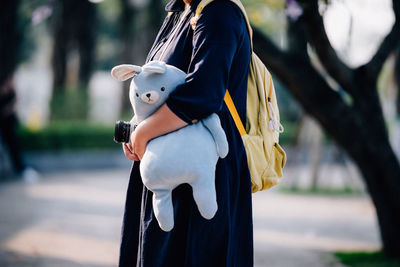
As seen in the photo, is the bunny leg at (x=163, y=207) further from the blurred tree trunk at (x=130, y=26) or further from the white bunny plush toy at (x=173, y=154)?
the blurred tree trunk at (x=130, y=26)

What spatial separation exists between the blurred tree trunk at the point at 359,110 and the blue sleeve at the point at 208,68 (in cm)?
247

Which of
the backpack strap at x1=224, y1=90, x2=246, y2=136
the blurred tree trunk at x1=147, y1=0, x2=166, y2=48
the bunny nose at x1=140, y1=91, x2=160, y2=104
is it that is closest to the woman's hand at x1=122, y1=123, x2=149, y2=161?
the bunny nose at x1=140, y1=91, x2=160, y2=104

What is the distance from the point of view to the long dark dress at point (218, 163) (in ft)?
5.86

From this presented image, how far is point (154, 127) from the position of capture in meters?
1.83

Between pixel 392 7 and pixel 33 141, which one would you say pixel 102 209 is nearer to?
pixel 392 7

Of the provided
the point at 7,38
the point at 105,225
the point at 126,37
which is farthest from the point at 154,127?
the point at 126,37

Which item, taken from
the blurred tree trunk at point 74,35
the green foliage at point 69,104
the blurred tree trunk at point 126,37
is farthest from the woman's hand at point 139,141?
the blurred tree trunk at point 126,37

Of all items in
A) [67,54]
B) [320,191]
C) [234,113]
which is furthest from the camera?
[67,54]

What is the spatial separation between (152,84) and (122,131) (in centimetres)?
28

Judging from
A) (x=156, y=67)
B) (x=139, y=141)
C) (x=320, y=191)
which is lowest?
(x=139, y=141)

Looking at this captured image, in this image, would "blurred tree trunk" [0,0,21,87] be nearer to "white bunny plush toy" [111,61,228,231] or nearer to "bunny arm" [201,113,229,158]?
"white bunny plush toy" [111,61,228,231]

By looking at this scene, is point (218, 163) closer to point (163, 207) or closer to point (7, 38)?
point (163, 207)

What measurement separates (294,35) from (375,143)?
4.79ft

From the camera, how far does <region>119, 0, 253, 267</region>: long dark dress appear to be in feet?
5.86
